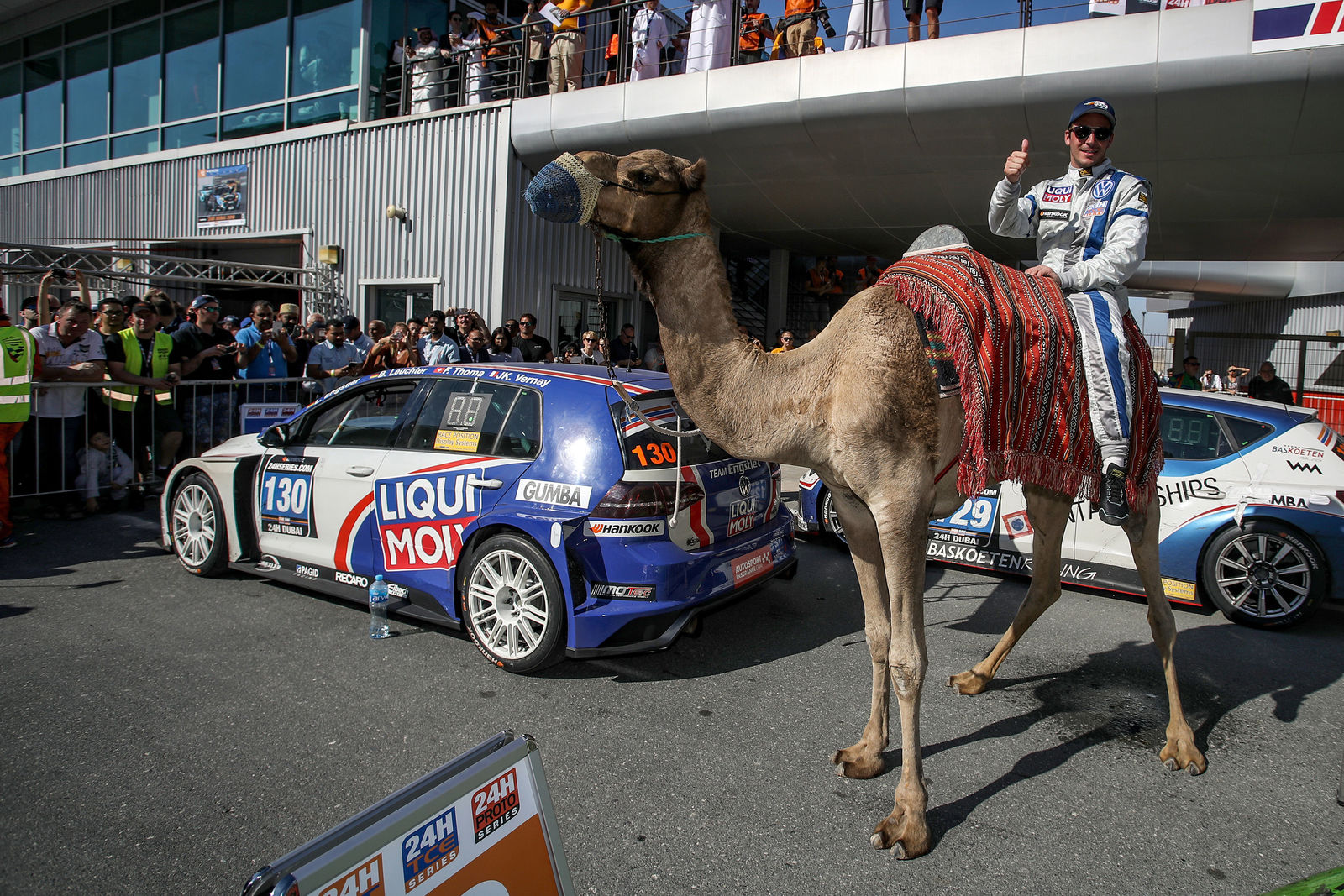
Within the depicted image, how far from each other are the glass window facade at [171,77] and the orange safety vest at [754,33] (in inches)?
313

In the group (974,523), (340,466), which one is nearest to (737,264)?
(974,523)

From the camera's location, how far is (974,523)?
712cm

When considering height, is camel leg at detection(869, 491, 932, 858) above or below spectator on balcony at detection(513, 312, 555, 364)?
below

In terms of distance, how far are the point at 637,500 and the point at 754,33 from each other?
11.8 metres

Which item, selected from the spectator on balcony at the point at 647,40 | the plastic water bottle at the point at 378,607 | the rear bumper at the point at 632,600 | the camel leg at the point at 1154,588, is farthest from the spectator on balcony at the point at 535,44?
the camel leg at the point at 1154,588

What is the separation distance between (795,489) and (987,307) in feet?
25.8

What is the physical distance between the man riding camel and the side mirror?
500 centimetres

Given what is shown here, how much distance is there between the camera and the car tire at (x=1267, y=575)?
6.03m

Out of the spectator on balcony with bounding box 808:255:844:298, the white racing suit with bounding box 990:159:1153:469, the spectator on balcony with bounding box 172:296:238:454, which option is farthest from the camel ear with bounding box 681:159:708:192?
the spectator on balcony with bounding box 808:255:844:298

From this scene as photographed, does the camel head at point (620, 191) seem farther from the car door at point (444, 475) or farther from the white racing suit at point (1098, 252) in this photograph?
the car door at point (444, 475)

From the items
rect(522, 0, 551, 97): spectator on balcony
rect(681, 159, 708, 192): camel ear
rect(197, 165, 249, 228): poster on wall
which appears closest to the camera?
rect(681, 159, 708, 192): camel ear

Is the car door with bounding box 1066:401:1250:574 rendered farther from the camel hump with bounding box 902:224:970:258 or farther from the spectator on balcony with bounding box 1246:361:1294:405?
the spectator on balcony with bounding box 1246:361:1294:405

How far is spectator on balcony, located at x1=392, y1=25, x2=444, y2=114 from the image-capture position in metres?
15.8

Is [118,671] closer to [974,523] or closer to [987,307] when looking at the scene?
[987,307]
